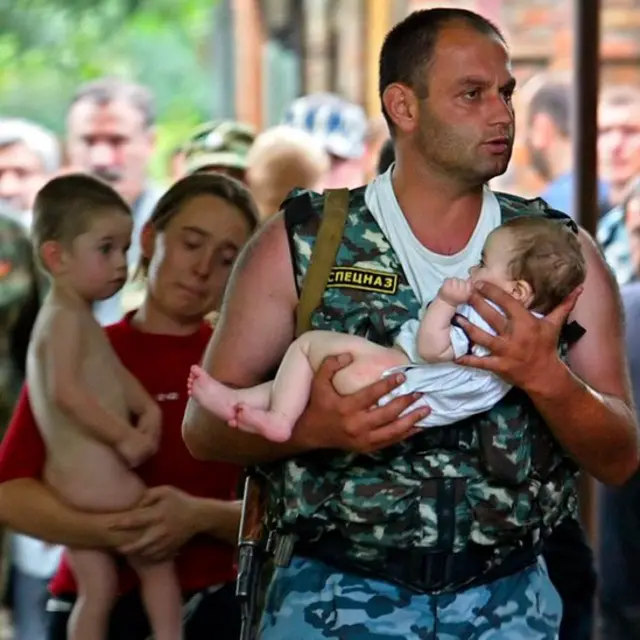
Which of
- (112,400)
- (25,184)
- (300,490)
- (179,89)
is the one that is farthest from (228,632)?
(179,89)

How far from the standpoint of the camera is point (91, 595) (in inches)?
134

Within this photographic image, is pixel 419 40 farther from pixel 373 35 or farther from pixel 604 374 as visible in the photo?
pixel 373 35

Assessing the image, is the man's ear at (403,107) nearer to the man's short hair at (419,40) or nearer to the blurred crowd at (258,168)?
the man's short hair at (419,40)

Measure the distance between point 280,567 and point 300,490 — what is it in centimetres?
16

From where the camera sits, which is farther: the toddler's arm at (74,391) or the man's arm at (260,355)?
the toddler's arm at (74,391)

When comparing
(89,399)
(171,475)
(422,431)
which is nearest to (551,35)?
(171,475)

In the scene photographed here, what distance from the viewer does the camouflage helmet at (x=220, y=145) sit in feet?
15.7

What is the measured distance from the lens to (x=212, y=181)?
3672 mm

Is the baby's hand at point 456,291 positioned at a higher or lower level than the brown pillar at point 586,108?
lower

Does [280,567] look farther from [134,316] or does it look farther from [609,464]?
[134,316]

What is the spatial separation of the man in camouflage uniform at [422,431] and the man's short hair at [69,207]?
792 mm

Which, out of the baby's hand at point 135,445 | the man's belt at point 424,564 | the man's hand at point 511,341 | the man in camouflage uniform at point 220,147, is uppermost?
the man in camouflage uniform at point 220,147

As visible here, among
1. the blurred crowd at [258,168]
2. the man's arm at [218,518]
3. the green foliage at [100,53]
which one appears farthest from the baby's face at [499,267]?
the green foliage at [100,53]

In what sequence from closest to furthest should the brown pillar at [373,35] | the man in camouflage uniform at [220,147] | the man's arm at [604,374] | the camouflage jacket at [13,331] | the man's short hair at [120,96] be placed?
the man's arm at [604,374] → the man in camouflage uniform at [220,147] → the camouflage jacket at [13,331] → the man's short hair at [120,96] → the brown pillar at [373,35]
